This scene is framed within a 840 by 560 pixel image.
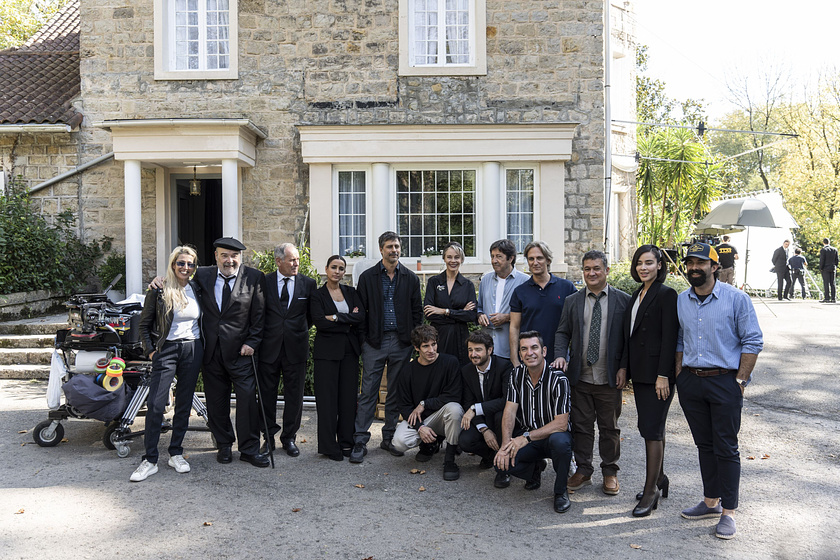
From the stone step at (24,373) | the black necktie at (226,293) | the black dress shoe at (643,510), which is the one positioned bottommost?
the black dress shoe at (643,510)

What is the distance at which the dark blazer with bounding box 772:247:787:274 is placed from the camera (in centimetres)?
2111

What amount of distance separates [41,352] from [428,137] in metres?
6.48

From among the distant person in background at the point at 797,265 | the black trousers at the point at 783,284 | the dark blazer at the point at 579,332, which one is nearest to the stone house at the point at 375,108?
the dark blazer at the point at 579,332

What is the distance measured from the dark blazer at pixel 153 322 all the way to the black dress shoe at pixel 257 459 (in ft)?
3.81

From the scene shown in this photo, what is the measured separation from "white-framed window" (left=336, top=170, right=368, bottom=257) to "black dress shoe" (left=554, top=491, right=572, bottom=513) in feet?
24.3

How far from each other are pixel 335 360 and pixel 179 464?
1.52m

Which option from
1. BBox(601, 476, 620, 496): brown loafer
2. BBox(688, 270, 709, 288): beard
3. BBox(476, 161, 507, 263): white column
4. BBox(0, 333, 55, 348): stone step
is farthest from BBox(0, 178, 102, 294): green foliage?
BBox(688, 270, 709, 288): beard

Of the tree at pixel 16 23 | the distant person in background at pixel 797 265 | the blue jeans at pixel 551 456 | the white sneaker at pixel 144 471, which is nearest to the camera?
the blue jeans at pixel 551 456

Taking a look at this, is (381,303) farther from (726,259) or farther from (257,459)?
(726,259)

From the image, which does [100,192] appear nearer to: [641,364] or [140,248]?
[140,248]

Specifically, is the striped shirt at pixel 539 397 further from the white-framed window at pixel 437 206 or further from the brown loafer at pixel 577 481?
the white-framed window at pixel 437 206

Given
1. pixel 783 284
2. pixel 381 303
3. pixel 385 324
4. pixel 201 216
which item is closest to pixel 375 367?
pixel 385 324

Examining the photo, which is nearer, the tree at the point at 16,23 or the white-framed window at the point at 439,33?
the white-framed window at the point at 439,33

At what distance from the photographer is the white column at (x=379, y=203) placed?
11.5 meters
